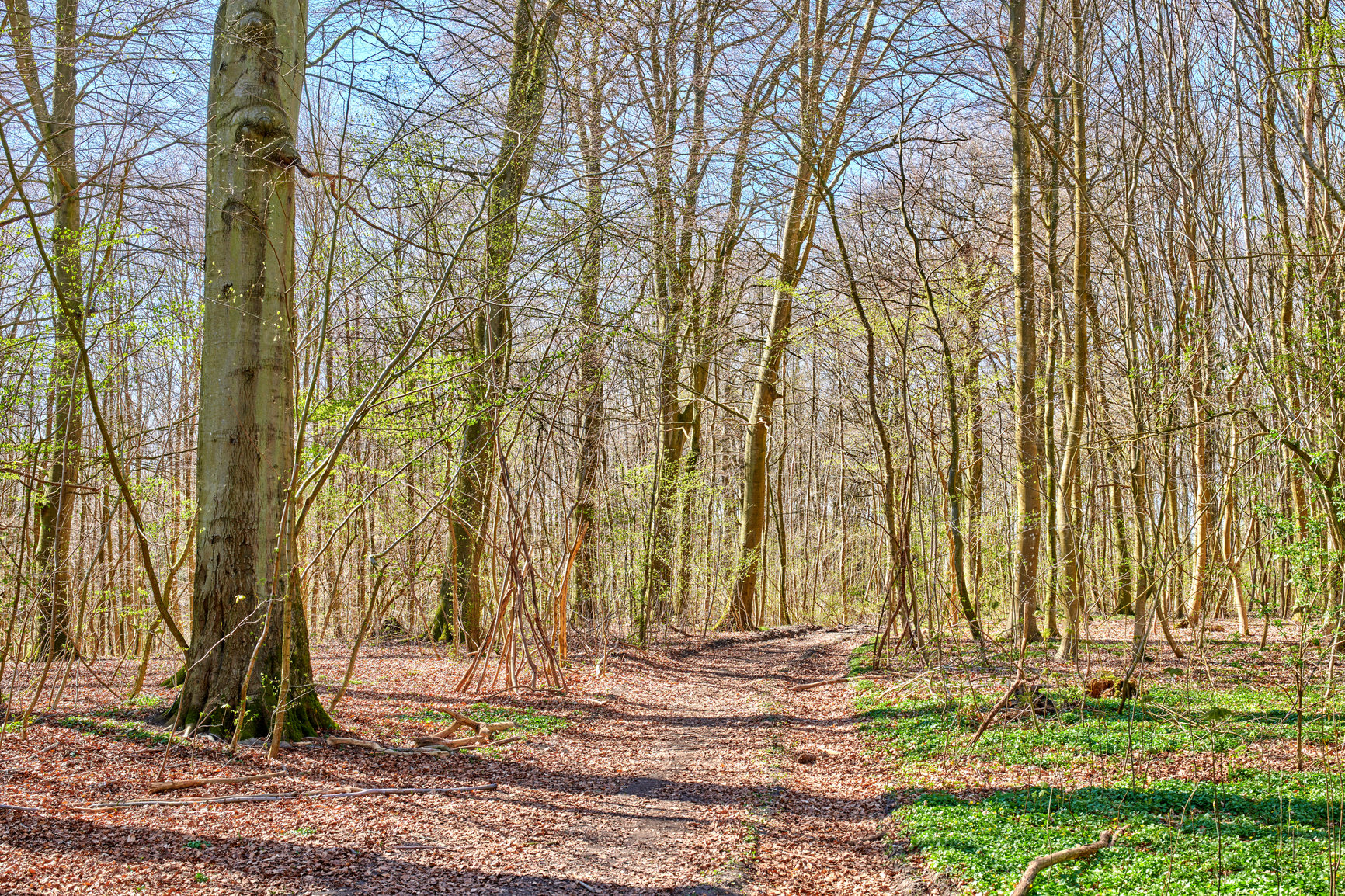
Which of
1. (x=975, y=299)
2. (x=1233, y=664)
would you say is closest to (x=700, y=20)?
(x=975, y=299)

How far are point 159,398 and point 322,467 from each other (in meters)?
11.7

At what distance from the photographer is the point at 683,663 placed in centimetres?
1229

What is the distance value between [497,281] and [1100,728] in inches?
237

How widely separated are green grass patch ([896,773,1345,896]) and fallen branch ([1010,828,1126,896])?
0.12 ft

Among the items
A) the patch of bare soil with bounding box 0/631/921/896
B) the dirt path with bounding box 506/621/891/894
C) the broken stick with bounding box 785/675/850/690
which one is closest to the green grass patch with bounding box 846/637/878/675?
the broken stick with bounding box 785/675/850/690

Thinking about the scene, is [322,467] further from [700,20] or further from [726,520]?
[726,520]

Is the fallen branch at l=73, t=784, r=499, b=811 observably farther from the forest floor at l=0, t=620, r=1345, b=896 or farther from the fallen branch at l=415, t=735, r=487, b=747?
the fallen branch at l=415, t=735, r=487, b=747

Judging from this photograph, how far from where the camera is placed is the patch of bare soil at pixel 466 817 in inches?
153

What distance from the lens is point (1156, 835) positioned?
4297 millimetres

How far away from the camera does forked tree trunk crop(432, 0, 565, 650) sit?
6988 millimetres

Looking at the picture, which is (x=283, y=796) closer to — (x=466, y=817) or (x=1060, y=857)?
(x=466, y=817)

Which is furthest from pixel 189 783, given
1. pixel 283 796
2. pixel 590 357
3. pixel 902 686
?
pixel 902 686

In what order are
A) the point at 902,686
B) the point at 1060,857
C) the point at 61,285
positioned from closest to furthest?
1. the point at 1060,857
2. the point at 61,285
3. the point at 902,686

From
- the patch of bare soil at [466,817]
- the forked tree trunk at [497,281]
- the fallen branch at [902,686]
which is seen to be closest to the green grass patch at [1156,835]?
the patch of bare soil at [466,817]
